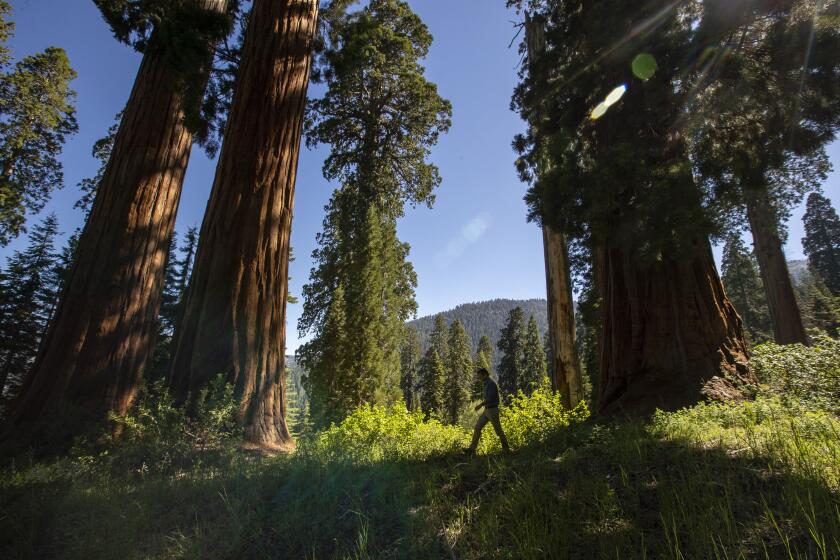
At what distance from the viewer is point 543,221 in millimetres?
5871

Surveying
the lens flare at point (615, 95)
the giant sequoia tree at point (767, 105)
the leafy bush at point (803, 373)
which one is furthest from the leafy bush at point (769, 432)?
the lens flare at point (615, 95)

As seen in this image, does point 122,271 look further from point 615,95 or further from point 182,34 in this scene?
point 615,95

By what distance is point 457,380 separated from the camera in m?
42.6

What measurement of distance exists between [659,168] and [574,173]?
3.23 feet

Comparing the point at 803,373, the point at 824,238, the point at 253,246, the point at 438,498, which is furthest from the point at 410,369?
the point at 438,498

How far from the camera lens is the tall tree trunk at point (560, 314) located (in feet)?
31.2

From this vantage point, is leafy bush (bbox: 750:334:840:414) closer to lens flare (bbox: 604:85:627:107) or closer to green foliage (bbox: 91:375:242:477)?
lens flare (bbox: 604:85:627:107)

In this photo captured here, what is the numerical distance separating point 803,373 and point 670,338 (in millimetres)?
1723

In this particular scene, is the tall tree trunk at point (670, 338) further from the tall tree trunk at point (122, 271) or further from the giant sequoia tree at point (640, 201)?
the tall tree trunk at point (122, 271)

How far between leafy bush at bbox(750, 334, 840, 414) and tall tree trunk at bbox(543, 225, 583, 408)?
13.0ft

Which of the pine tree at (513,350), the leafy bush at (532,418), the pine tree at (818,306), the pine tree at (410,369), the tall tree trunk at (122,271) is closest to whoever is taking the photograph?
the tall tree trunk at (122,271)

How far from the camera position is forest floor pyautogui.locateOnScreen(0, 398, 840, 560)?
2.08 metres

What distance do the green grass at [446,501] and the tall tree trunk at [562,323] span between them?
555cm

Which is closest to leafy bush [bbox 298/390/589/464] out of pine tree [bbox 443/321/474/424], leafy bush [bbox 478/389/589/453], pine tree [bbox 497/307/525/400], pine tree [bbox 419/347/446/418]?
leafy bush [bbox 478/389/589/453]
